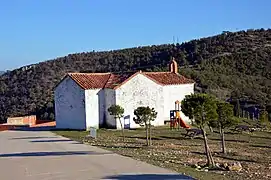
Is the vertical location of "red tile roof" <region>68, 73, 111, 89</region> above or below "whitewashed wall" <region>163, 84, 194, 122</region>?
above

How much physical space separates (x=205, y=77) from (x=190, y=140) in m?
36.4

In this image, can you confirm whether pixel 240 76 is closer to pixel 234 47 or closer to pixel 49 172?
pixel 234 47

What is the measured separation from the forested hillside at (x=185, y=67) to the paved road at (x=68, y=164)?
1200 inches

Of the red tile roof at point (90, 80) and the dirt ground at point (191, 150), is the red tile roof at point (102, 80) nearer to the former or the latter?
the red tile roof at point (90, 80)

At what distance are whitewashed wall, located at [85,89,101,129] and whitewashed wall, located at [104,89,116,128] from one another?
0.47 metres

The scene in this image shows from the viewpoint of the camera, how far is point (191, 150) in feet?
84.0

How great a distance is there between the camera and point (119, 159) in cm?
1977

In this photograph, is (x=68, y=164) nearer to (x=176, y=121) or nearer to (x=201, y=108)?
(x=201, y=108)

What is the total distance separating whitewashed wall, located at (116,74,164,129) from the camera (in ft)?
130

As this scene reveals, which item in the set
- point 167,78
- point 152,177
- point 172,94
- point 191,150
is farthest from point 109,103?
point 152,177

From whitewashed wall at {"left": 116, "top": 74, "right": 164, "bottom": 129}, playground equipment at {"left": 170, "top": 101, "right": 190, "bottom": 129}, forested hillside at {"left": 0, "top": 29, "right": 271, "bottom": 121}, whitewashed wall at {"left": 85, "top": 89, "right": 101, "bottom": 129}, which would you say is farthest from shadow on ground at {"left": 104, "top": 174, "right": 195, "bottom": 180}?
forested hillside at {"left": 0, "top": 29, "right": 271, "bottom": 121}

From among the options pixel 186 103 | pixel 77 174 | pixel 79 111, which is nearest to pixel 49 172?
pixel 77 174

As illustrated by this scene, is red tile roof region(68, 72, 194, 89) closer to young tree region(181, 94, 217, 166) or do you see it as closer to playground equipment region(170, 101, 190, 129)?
playground equipment region(170, 101, 190, 129)

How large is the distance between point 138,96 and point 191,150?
15.2 meters
